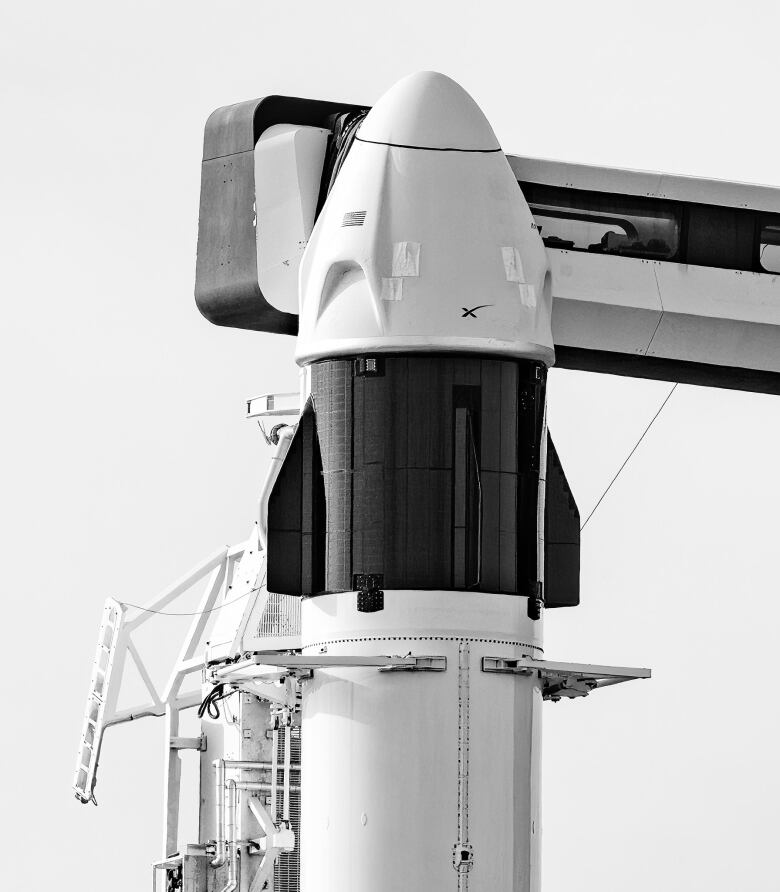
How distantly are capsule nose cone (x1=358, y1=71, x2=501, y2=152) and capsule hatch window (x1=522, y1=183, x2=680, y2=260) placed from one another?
166cm

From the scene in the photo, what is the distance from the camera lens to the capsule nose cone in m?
46.1

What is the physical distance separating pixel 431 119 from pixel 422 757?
31.3 feet

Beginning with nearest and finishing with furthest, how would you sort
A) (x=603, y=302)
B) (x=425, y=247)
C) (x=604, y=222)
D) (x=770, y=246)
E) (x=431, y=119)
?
1. (x=425, y=247)
2. (x=431, y=119)
3. (x=603, y=302)
4. (x=604, y=222)
5. (x=770, y=246)

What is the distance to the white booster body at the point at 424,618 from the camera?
44.2 m

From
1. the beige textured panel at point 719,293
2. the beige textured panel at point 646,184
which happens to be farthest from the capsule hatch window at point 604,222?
the beige textured panel at point 719,293

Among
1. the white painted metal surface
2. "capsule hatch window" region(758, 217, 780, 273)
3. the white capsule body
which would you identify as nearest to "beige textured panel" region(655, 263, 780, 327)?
"capsule hatch window" region(758, 217, 780, 273)

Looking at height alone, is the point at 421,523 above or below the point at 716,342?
below

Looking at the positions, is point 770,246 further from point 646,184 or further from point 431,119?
point 431,119

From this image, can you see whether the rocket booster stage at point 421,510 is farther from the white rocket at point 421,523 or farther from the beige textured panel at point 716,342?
the beige textured panel at point 716,342

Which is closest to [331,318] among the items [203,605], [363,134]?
[363,134]

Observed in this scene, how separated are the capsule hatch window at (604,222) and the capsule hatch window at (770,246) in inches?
56.6

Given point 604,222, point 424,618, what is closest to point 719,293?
point 604,222

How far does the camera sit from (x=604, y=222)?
4800 centimetres

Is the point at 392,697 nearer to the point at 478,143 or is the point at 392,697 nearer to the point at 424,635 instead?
the point at 424,635
